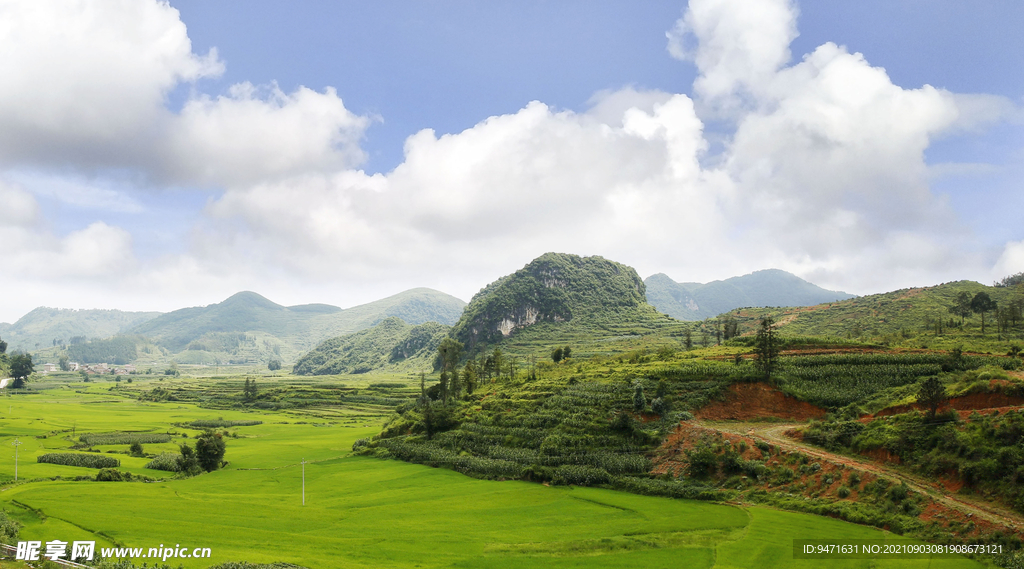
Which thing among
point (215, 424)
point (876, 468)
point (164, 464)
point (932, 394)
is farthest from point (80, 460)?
point (932, 394)

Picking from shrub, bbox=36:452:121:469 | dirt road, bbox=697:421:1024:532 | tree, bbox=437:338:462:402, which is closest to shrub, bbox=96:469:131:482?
shrub, bbox=36:452:121:469

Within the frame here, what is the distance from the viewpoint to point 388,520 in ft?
144

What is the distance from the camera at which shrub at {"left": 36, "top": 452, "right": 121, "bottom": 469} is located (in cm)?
6712

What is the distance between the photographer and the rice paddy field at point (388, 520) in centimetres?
3428

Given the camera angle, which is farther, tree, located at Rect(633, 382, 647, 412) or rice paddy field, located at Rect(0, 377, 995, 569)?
tree, located at Rect(633, 382, 647, 412)

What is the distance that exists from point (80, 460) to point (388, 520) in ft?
168

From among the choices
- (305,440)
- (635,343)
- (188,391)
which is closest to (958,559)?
(305,440)

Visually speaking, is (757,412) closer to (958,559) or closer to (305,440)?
(958,559)

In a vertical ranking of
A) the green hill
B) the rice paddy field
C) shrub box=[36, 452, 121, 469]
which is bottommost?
shrub box=[36, 452, 121, 469]

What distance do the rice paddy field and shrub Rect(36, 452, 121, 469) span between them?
5.26 feet

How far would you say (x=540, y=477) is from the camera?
56.2 metres

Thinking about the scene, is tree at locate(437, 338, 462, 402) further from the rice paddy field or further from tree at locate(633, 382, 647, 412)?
tree at locate(633, 382, 647, 412)

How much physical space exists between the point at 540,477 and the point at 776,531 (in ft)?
82.8

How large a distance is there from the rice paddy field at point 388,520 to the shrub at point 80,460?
160cm
